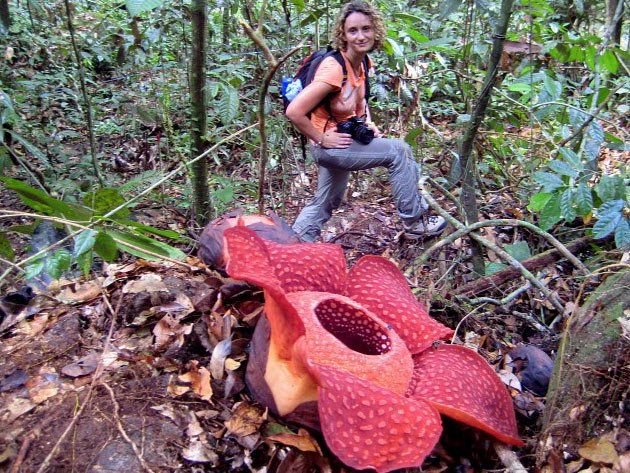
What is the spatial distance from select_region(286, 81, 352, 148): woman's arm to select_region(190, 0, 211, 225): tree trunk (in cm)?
65

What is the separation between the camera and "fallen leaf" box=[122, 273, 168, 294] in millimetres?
2361

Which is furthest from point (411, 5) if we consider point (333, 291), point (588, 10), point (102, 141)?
point (333, 291)

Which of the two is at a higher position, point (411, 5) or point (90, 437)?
point (411, 5)

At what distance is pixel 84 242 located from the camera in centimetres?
190

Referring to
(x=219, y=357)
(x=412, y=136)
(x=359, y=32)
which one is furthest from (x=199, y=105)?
(x=219, y=357)

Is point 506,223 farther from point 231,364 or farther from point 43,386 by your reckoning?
point 43,386

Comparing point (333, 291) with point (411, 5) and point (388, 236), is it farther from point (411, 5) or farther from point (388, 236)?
point (411, 5)

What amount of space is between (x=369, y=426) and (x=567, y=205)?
5.96 ft

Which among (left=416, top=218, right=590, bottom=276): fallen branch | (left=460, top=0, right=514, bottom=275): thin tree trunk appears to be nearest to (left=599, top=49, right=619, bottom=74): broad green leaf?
(left=460, top=0, right=514, bottom=275): thin tree trunk

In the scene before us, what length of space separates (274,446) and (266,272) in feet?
1.83

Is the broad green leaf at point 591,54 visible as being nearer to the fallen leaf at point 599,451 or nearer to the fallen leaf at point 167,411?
the fallen leaf at point 599,451

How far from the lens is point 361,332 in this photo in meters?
1.85

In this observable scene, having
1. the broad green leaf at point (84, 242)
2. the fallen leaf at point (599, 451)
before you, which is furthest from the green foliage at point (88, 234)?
the fallen leaf at point (599, 451)

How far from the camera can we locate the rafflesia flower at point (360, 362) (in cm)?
145
